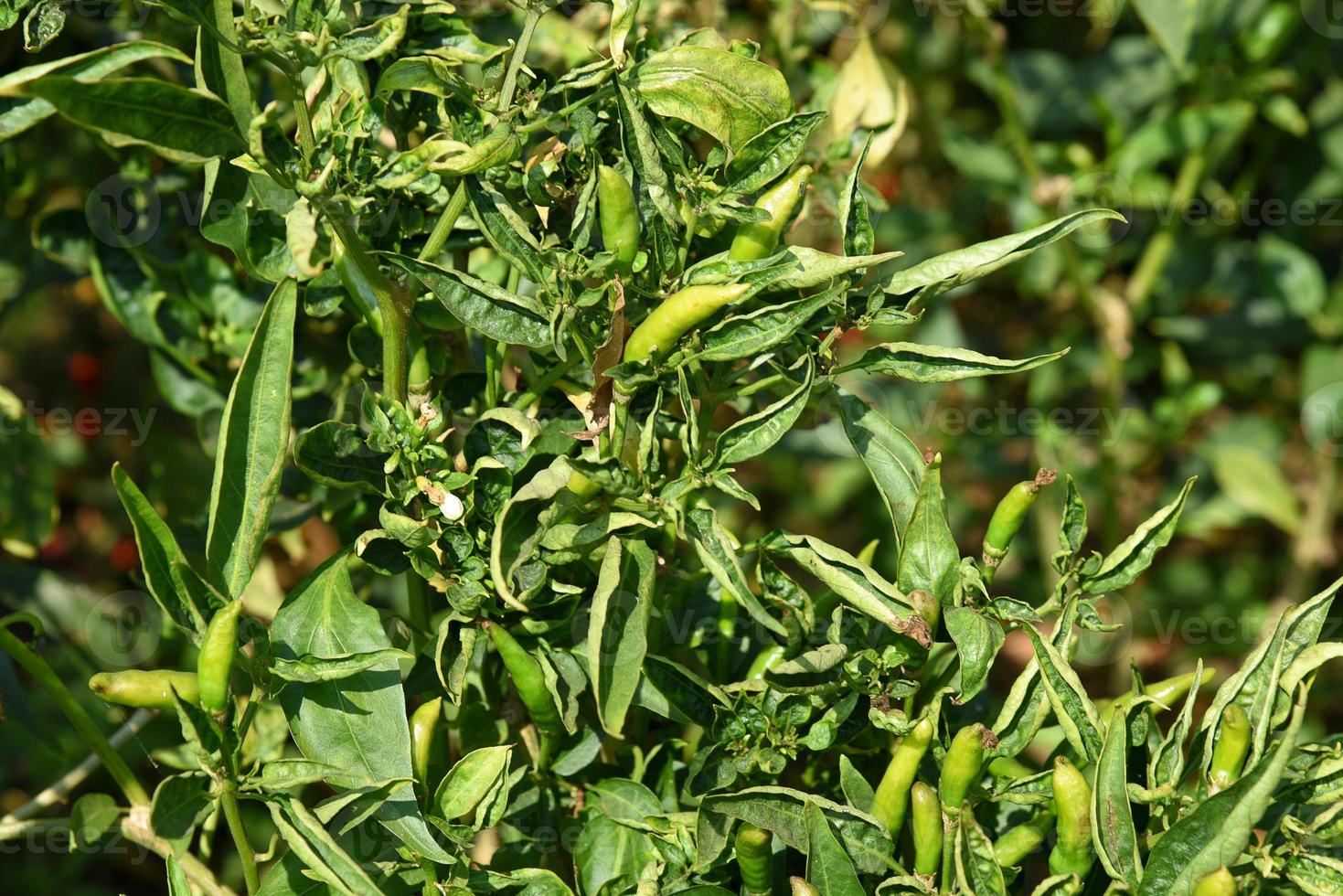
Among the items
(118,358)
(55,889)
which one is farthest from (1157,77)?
(55,889)

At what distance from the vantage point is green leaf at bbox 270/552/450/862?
2.63 ft

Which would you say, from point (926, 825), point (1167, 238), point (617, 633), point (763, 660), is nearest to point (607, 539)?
point (617, 633)

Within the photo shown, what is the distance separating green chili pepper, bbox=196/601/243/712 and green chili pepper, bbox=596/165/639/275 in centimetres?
32

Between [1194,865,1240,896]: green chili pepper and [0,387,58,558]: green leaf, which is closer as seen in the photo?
[1194,865,1240,896]: green chili pepper

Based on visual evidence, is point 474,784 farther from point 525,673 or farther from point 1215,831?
point 1215,831

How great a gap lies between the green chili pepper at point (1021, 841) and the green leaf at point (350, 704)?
0.37 meters

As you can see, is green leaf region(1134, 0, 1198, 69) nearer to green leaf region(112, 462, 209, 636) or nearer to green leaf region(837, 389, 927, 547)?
green leaf region(837, 389, 927, 547)

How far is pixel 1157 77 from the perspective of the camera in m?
1.92

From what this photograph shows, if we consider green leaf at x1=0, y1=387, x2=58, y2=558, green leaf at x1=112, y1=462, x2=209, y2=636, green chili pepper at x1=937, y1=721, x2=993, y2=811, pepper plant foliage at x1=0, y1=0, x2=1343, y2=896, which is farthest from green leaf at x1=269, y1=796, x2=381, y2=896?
green leaf at x1=0, y1=387, x2=58, y2=558

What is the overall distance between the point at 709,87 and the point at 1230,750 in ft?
1.73

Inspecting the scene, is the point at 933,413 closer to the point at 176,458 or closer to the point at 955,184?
the point at 955,184

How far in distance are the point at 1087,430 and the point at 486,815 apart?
1.37 metres

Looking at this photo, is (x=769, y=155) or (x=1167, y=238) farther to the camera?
(x=1167, y=238)

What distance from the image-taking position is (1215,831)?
73 centimetres
